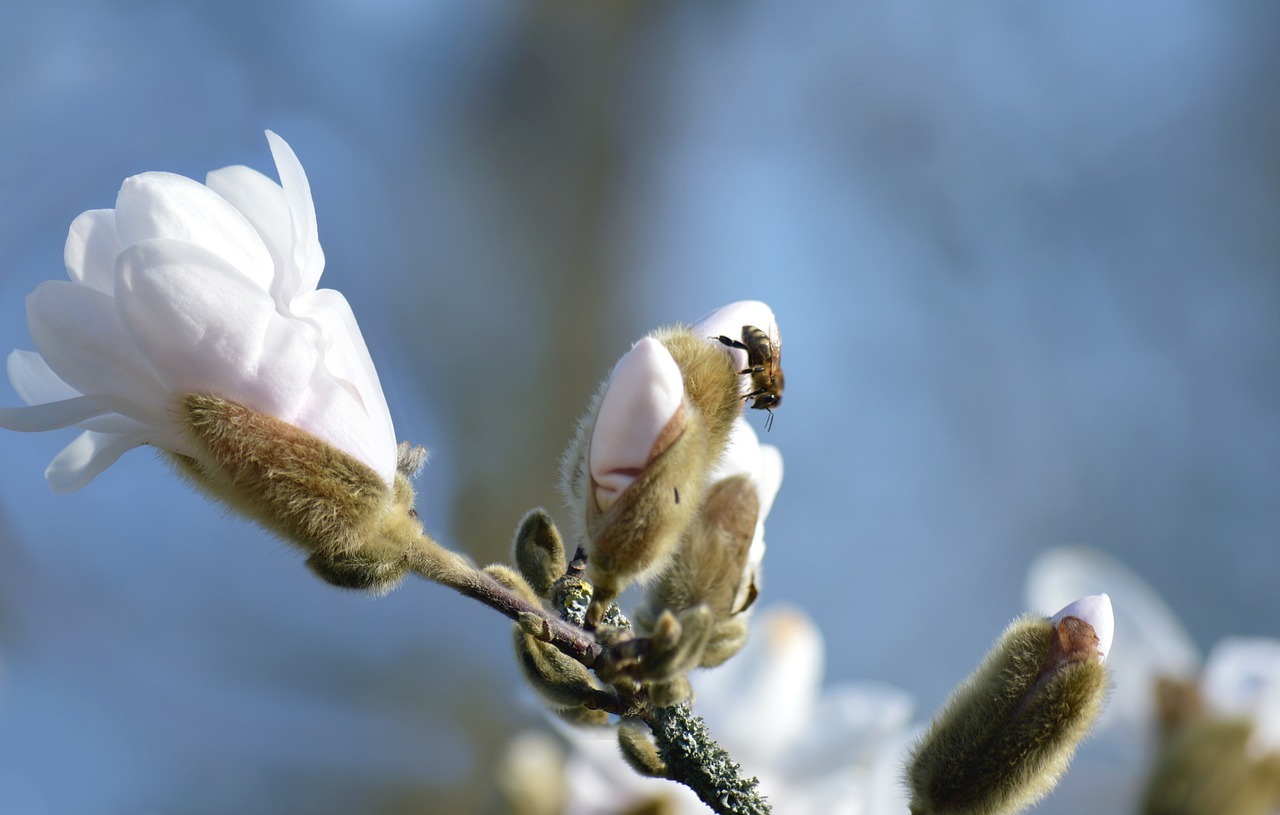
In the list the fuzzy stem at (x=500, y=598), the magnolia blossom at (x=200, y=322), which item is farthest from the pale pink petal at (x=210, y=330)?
the fuzzy stem at (x=500, y=598)

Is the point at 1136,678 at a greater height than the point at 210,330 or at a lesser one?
greater

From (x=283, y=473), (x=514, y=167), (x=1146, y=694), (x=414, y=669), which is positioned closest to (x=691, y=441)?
(x=283, y=473)

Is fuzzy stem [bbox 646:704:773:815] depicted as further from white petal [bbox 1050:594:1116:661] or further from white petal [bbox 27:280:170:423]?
white petal [bbox 27:280:170:423]

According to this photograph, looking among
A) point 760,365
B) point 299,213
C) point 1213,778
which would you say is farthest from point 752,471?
point 1213,778

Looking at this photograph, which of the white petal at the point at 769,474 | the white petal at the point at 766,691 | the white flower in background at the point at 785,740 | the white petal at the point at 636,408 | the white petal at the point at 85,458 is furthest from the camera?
the white petal at the point at 766,691

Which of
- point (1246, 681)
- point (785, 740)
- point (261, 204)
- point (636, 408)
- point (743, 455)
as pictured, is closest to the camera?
point (636, 408)

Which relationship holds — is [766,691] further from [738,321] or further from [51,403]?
[51,403]

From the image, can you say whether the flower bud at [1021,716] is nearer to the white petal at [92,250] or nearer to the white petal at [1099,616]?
the white petal at [1099,616]
